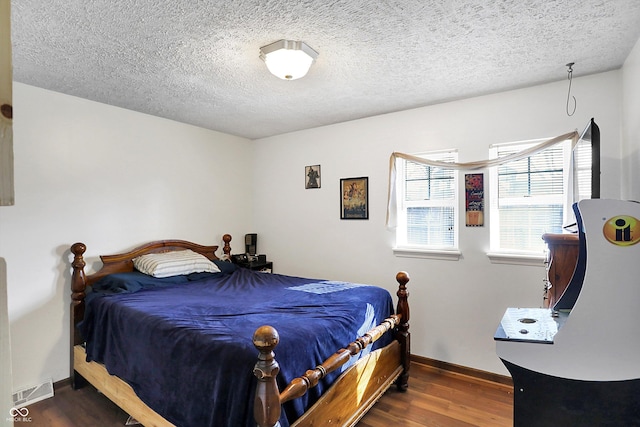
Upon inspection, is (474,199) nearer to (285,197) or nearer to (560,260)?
(560,260)

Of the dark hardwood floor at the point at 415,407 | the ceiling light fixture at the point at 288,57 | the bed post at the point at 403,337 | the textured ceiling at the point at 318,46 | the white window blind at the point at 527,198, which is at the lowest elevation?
the dark hardwood floor at the point at 415,407

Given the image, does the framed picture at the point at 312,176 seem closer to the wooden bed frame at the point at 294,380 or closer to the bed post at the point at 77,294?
the wooden bed frame at the point at 294,380

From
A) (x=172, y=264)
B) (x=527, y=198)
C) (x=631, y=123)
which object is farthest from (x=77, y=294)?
(x=631, y=123)

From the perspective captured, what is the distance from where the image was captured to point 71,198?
2980 mm

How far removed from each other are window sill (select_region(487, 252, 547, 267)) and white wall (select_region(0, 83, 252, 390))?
3.17 meters

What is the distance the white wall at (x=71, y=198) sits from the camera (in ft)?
8.86

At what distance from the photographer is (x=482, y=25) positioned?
1.90m

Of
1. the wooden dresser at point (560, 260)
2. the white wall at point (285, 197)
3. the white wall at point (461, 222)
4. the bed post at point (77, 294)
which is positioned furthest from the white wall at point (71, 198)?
the wooden dresser at point (560, 260)

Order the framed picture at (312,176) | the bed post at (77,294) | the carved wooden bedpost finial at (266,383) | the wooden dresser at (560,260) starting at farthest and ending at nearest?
1. the framed picture at (312,176)
2. the bed post at (77,294)
3. the wooden dresser at (560,260)
4. the carved wooden bedpost finial at (266,383)

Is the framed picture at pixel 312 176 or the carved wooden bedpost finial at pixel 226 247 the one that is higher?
the framed picture at pixel 312 176

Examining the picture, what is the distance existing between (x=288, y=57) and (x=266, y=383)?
5.98ft

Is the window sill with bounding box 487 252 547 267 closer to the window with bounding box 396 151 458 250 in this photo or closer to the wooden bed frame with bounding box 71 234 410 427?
the window with bounding box 396 151 458 250

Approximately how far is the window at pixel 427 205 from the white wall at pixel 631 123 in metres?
1.20

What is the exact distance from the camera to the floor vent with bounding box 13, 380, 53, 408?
2.61m
